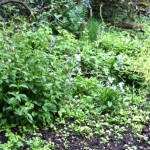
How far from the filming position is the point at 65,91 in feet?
12.5

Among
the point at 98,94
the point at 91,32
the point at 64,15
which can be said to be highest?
the point at 64,15

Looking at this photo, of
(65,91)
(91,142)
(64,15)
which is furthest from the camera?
(64,15)

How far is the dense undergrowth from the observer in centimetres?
346

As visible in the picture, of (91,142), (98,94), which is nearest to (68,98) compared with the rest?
(98,94)

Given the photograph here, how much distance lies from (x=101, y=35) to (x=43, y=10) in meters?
1.12

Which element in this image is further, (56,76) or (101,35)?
(101,35)

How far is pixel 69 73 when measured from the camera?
3.92m

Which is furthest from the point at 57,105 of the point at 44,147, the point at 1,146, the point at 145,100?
the point at 145,100

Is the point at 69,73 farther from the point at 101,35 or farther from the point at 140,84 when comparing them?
the point at 101,35

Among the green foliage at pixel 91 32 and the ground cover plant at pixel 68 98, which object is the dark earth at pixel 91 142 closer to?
the ground cover plant at pixel 68 98

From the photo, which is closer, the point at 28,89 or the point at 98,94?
the point at 28,89

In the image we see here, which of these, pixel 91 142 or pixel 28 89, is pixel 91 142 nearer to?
pixel 91 142

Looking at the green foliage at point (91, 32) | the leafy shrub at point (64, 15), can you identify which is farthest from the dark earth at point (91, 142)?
the leafy shrub at point (64, 15)

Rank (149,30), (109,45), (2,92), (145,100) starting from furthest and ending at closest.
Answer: (149,30) < (109,45) < (145,100) < (2,92)
